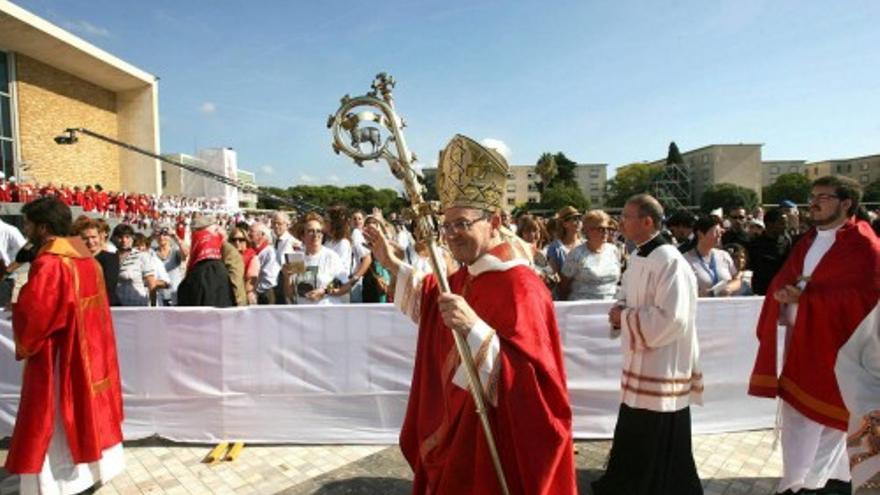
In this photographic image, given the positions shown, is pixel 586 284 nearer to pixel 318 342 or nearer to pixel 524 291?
pixel 318 342

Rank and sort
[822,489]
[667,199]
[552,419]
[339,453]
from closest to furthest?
[552,419] → [822,489] → [339,453] → [667,199]

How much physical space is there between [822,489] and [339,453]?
347 centimetres

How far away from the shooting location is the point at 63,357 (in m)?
3.70

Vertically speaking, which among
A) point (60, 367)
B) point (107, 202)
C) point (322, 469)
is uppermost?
point (107, 202)

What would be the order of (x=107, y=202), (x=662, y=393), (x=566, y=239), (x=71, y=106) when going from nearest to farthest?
(x=662, y=393)
(x=566, y=239)
(x=107, y=202)
(x=71, y=106)

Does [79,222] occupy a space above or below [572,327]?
above

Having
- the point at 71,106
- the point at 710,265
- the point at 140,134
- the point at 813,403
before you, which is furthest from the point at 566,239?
the point at 140,134

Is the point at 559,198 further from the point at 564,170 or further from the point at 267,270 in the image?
the point at 267,270

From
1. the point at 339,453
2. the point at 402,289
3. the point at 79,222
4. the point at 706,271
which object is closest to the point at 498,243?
the point at 402,289

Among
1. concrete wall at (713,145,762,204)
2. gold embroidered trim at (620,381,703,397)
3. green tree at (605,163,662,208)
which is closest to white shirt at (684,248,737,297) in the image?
gold embroidered trim at (620,381,703,397)

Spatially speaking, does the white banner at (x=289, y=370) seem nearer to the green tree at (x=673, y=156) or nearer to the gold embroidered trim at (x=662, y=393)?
the gold embroidered trim at (x=662, y=393)

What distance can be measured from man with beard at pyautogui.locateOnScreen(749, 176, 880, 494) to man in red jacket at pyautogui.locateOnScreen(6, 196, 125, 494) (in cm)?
457

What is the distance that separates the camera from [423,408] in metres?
2.65

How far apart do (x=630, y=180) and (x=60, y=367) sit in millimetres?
117158
